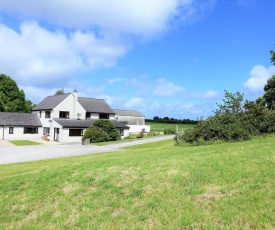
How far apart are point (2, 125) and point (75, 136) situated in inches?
544

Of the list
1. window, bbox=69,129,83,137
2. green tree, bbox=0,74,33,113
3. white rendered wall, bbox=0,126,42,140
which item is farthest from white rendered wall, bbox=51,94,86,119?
green tree, bbox=0,74,33,113

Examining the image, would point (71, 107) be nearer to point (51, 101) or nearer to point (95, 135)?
point (51, 101)

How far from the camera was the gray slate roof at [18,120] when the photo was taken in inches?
2074

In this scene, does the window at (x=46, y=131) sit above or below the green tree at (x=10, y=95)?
below

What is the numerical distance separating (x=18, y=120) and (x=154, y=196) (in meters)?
50.9

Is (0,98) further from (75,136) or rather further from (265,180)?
(265,180)

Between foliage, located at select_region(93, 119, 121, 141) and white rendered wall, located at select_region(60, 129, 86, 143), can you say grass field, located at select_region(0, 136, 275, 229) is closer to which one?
foliage, located at select_region(93, 119, 121, 141)

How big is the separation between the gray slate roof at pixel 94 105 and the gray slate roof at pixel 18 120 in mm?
9410

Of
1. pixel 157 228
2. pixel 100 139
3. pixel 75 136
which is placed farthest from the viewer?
pixel 75 136

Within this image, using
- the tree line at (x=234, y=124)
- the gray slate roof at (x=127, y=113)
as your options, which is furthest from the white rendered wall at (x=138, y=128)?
the tree line at (x=234, y=124)

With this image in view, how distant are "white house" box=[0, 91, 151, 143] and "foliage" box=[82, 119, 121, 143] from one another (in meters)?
5.56

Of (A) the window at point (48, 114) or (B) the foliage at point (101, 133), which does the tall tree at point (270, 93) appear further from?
(A) the window at point (48, 114)

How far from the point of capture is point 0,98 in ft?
213

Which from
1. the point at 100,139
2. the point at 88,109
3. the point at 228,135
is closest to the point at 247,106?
the point at 228,135
